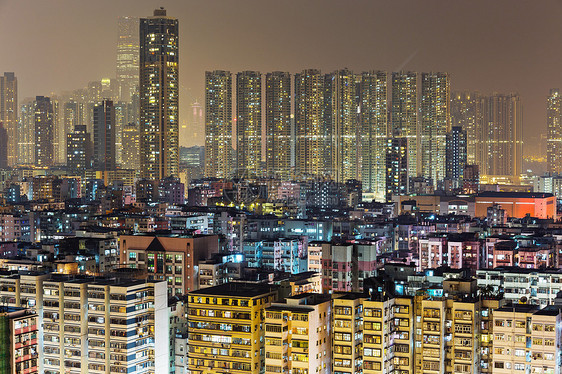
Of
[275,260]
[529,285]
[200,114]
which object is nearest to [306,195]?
[200,114]

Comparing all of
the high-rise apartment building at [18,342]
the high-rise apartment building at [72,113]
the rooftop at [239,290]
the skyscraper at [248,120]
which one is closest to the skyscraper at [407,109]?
the skyscraper at [248,120]

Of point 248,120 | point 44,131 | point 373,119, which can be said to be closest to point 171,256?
point 248,120

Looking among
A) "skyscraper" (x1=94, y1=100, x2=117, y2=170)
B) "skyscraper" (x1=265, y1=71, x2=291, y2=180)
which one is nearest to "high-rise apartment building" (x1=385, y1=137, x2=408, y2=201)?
"skyscraper" (x1=265, y1=71, x2=291, y2=180)

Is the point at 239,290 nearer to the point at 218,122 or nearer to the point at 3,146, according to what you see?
the point at 218,122

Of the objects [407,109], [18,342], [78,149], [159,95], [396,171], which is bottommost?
[18,342]

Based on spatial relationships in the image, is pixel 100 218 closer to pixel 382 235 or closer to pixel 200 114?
pixel 382 235

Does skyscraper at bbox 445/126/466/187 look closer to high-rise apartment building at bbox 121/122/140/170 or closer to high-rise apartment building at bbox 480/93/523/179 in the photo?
high-rise apartment building at bbox 480/93/523/179
